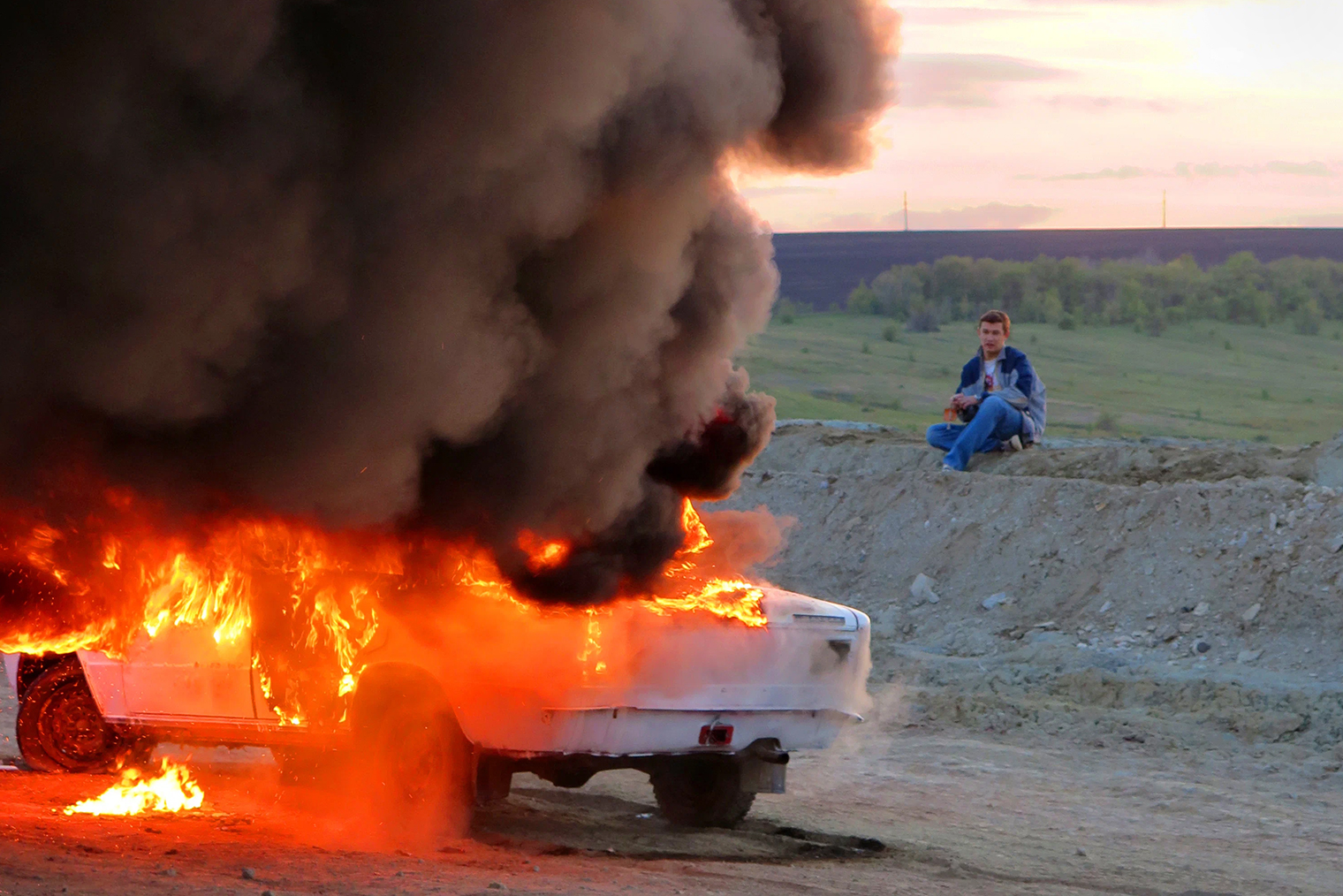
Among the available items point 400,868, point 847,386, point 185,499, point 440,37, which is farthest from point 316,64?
point 847,386

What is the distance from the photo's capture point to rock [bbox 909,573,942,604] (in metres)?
16.5

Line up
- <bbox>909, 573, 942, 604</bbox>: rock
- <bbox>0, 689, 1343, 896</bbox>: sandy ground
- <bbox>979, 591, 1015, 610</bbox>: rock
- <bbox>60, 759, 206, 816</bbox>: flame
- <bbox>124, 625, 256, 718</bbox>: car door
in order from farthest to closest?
<bbox>909, 573, 942, 604</bbox>: rock < <bbox>979, 591, 1015, 610</bbox>: rock < <bbox>60, 759, 206, 816</bbox>: flame < <bbox>124, 625, 256, 718</bbox>: car door < <bbox>0, 689, 1343, 896</bbox>: sandy ground

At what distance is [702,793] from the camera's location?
8.55 meters

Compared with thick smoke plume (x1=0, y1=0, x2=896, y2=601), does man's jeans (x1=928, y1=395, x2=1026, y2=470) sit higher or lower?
higher

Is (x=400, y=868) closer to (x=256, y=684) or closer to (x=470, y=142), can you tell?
(x=256, y=684)

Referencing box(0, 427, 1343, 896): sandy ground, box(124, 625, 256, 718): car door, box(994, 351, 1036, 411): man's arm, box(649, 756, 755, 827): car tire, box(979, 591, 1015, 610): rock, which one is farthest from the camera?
box(994, 351, 1036, 411): man's arm

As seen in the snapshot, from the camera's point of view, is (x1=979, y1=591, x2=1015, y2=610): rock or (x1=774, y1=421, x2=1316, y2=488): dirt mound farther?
(x1=774, y1=421, x2=1316, y2=488): dirt mound

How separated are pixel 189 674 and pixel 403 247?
2.69 m

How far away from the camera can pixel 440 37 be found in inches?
258

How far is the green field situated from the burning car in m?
21.9

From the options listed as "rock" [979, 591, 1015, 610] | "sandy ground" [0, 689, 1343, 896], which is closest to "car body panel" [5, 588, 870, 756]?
"sandy ground" [0, 689, 1343, 896]

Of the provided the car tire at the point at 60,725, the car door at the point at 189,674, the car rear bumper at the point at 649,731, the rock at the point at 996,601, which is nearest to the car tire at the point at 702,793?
the car rear bumper at the point at 649,731

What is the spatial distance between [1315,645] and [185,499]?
9.81 m

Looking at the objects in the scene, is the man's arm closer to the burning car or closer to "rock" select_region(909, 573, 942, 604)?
"rock" select_region(909, 573, 942, 604)
